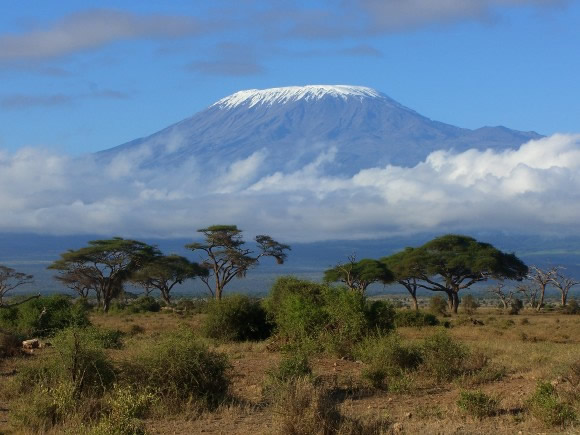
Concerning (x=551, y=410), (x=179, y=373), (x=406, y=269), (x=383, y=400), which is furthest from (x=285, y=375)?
(x=406, y=269)

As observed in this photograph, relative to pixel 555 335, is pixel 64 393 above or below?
above

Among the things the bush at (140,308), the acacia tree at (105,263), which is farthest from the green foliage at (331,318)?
the acacia tree at (105,263)

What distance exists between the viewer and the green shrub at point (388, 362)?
1673cm

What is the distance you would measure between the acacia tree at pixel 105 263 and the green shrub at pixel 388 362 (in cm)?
4169

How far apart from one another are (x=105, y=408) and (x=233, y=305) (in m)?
15.9

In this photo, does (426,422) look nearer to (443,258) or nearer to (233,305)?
(233,305)

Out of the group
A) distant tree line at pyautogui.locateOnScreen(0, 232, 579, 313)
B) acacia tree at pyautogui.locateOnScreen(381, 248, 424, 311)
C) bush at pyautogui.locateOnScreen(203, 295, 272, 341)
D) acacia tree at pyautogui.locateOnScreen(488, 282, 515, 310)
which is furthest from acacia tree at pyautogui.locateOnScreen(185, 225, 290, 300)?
bush at pyautogui.locateOnScreen(203, 295, 272, 341)

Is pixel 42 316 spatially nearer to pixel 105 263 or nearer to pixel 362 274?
pixel 105 263

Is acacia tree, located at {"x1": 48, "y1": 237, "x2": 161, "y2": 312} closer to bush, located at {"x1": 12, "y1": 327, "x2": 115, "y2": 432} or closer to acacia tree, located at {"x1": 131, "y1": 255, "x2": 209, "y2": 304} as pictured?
acacia tree, located at {"x1": 131, "y1": 255, "x2": 209, "y2": 304}

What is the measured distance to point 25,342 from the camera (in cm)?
2284

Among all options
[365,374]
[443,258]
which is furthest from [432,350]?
[443,258]

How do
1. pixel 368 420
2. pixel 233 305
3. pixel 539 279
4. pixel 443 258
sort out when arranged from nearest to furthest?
pixel 368 420 < pixel 233 305 < pixel 443 258 < pixel 539 279

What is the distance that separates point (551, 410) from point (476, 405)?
4.51ft

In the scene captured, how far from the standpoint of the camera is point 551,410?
1171 centimetres
